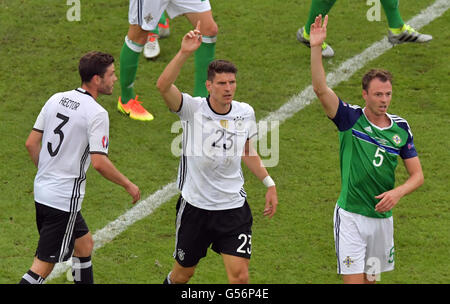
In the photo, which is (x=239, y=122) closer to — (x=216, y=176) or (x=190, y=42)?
(x=216, y=176)

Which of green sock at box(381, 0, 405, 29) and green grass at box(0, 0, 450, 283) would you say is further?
green sock at box(381, 0, 405, 29)

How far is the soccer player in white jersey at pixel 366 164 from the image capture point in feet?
20.1

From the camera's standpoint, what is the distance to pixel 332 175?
841cm

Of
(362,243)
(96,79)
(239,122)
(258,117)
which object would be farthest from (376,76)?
(258,117)

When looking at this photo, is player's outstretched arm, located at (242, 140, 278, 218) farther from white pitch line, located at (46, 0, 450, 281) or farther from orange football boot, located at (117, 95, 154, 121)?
orange football boot, located at (117, 95, 154, 121)

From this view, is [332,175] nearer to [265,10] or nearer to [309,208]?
[309,208]

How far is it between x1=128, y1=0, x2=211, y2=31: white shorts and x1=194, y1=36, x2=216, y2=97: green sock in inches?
12.4

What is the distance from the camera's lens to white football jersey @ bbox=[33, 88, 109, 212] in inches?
242

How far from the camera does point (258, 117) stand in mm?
9273

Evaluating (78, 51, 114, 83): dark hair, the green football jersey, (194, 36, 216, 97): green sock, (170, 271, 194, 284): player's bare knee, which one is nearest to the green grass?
(170, 271, 194, 284): player's bare knee

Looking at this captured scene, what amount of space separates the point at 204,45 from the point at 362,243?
3.05m

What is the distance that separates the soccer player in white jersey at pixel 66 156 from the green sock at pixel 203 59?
228 centimetres

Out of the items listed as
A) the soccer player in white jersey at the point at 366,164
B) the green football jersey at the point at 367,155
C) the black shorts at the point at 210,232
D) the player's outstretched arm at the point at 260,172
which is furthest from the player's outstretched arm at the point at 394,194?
the black shorts at the point at 210,232
